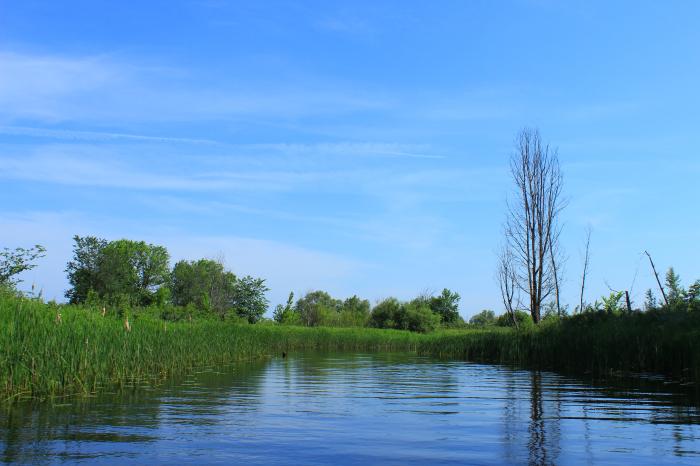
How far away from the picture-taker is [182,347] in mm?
18078

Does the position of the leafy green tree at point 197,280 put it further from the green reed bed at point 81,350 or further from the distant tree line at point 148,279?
the green reed bed at point 81,350

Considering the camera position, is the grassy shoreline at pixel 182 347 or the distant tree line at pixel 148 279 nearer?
the grassy shoreline at pixel 182 347

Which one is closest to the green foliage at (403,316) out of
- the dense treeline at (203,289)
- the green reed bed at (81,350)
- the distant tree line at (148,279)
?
the dense treeline at (203,289)

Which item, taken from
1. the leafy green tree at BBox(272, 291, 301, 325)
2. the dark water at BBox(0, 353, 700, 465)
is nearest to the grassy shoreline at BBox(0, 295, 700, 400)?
the dark water at BBox(0, 353, 700, 465)

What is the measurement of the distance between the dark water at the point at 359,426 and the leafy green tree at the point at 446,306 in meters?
52.8

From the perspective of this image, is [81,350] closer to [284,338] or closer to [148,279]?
[284,338]

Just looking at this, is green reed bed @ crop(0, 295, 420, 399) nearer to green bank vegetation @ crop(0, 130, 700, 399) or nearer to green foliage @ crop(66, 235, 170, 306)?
green bank vegetation @ crop(0, 130, 700, 399)

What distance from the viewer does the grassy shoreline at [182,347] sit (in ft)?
33.8

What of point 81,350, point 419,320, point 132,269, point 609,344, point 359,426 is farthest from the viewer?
point 132,269

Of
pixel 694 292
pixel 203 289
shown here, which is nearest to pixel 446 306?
→ pixel 203 289

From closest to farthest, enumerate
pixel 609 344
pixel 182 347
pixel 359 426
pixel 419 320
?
1. pixel 359 426
2. pixel 609 344
3. pixel 182 347
4. pixel 419 320

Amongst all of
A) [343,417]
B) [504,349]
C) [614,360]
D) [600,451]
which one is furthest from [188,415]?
[504,349]

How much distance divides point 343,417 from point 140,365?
7.06m

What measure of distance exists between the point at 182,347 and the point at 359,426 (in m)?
10.8
